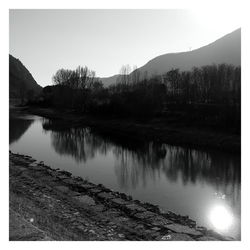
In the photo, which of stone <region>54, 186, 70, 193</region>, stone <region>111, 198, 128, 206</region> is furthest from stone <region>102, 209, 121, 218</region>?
stone <region>54, 186, 70, 193</region>

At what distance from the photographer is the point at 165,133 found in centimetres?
2650

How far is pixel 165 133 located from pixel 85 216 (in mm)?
18622

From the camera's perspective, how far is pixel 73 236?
6.85 meters

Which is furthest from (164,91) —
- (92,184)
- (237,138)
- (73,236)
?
(73,236)

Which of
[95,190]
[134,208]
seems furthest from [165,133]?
[134,208]

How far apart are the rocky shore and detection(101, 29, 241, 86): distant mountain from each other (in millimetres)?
72244

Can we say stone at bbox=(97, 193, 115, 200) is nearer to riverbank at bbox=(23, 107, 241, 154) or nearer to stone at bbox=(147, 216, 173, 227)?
stone at bbox=(147, 216, 173, 227)

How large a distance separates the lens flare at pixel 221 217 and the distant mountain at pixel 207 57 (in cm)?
7282

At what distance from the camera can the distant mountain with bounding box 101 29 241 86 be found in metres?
86.5

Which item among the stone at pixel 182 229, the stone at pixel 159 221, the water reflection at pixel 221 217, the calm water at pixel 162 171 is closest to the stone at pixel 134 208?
Answer: the stone at pixel 159 221

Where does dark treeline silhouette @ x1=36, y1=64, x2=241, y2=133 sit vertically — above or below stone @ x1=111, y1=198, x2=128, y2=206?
above

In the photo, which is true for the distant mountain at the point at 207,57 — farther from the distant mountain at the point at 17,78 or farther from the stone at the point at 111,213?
the stone at the point at 111,213

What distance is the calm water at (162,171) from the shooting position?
396 inches

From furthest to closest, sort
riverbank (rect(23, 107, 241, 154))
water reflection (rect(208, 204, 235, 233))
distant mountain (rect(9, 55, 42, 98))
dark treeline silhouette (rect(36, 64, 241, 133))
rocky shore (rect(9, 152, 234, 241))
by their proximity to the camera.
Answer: distant mountain (rect(9, 55, 42, 98)) < dark treeline silhouette (rect(36, 64, 241, 133)) < riverbank (rect(23, 107, 241, 154)) < water reflection (rect(208, 204, 235, 233)) < rocky shore (rect(9, 152, 234, 241))
